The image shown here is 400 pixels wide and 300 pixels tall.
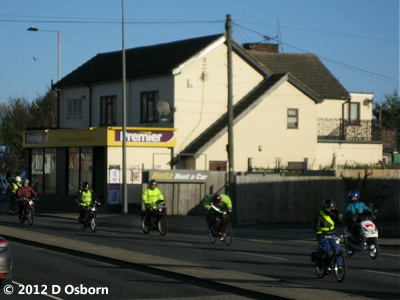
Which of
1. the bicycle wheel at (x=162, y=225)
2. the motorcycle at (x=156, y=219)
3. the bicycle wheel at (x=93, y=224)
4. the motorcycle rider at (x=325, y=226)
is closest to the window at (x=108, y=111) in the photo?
the bicycle wheel at (x=93, y=224)

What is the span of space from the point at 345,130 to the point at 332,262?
41.6 metres

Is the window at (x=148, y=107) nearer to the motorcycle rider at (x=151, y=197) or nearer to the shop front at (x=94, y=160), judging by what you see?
the shop front at (x=94, y=160)

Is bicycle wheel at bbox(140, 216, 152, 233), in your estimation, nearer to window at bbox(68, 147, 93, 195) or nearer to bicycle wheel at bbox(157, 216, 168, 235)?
bicycle wheel at bbox(157, 216, 168, 235)

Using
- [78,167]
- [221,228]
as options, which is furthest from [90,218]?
[78,167]

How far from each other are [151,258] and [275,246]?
24.3 ft

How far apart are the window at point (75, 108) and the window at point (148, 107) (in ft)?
22.1

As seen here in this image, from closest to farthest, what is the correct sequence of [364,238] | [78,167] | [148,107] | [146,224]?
[364,238] < [146,224] < [78,167] < [148,107]

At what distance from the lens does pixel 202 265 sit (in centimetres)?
2112

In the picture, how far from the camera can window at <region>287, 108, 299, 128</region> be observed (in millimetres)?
54562

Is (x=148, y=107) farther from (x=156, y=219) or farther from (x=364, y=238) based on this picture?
(x=364, y=238)

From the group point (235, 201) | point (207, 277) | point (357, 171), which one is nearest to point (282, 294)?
point (207, 277)

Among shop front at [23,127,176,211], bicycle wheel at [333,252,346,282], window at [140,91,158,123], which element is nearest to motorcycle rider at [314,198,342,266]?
bicycle wheel at [333,252,346,282]

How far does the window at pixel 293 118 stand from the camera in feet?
179

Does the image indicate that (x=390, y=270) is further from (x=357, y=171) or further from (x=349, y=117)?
(x=349, y=117)
